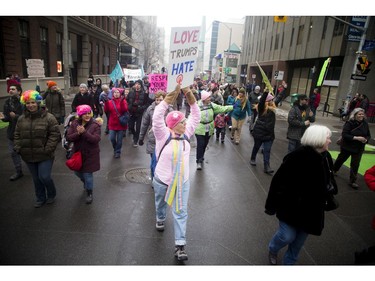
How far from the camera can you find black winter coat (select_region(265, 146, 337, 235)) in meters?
2.88

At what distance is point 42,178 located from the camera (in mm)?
4410

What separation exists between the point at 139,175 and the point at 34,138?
2.51m

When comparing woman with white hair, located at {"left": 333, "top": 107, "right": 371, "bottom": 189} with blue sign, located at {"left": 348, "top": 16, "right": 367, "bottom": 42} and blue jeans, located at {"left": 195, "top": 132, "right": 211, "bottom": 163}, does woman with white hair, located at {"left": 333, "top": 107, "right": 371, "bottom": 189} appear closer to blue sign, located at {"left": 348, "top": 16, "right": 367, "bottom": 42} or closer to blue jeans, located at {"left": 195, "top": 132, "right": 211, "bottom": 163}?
blue jeans, located at {"left": 195, "top": 132, "right": 211, "bottom": 163}

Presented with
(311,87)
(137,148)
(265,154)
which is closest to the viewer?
(265,154)

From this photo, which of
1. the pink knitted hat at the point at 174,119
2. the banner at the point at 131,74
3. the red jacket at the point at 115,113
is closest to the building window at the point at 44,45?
the banner at the point at 131,74

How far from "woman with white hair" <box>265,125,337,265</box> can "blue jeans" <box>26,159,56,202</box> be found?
11.6 ft

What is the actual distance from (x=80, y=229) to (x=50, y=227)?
17.6 inches

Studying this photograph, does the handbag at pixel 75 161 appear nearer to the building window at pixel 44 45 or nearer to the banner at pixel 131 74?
the banner at pixel 131 74

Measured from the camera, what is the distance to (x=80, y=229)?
13.1 feet

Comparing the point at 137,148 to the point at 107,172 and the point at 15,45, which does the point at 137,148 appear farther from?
the point at 15,45

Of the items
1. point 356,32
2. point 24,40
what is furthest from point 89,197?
point 24,40

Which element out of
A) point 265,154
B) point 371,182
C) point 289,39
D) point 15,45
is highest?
point 289,39

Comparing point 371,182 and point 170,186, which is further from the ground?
point 371,182

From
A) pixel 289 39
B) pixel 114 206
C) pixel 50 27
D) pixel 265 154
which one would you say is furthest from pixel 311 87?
pixel 114 206
